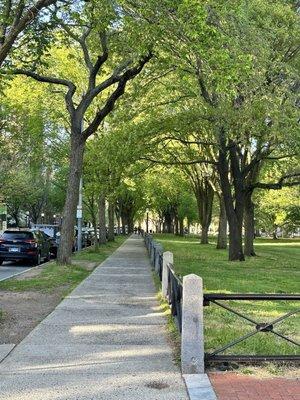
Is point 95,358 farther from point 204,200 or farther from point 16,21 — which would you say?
point 204,200

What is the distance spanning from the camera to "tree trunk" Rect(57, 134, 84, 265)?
1878 centimetres

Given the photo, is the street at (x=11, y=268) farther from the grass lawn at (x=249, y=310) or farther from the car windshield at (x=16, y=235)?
the grass lawn at (x=249, y=310)

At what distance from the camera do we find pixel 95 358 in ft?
22.4

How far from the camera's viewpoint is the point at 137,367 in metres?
6.42

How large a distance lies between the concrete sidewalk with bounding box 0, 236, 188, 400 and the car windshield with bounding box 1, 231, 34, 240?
42.3 ft

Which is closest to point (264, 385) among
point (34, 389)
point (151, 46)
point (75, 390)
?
point (75, 390)

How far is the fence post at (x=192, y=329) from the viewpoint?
20.2 ft

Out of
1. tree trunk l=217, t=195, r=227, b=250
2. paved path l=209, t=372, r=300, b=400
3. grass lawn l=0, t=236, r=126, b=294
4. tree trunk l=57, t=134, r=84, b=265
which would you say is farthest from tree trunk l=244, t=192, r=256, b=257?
paved path l=209, t=372, r=300, b=400

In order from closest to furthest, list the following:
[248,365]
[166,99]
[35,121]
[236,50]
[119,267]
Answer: [248,365]
[236,50]
[119,267]
[166,99]
[35,121]

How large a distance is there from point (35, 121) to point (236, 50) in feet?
58.7

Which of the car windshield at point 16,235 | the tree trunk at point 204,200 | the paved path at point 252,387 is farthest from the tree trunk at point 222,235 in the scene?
the paved path at point 252,387

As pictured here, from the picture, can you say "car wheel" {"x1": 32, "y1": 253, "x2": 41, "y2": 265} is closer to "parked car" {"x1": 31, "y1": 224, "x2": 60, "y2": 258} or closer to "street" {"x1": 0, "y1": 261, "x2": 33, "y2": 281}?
"street" {"x1": 0, "y1": 261, "x2": 33, "y2": 281}

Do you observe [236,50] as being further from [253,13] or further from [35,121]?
[35,121]

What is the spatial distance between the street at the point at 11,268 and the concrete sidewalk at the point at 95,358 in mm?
8471
